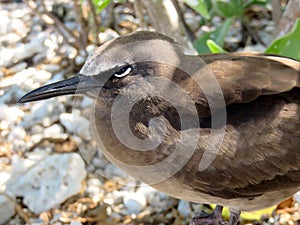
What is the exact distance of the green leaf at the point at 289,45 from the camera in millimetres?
3615

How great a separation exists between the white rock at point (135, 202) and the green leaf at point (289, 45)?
43.9 inches

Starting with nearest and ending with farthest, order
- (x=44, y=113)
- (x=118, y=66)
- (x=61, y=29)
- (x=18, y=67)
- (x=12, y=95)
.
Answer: (x=118, y=66)
(x=44, y=113)
(x=12, y=95)
(x=18, y=67)
(x=61, y=29)

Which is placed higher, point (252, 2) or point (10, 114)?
point (10, 114)

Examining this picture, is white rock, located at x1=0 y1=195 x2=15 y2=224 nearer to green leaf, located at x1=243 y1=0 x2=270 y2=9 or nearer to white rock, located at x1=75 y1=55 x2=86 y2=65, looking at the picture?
white rock, located at x1=75 y1=55 x2=86 y2=65

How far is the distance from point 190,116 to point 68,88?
1.78ft

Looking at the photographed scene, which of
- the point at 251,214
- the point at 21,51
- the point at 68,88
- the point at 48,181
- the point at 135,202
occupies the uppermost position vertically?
the point at 68,88

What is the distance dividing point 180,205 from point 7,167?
41.3 inches

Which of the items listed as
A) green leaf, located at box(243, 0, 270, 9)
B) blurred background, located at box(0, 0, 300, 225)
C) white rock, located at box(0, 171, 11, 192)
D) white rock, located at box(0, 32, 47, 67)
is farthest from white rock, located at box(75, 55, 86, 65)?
green leaf, located at box(243, 0, 270, 9)

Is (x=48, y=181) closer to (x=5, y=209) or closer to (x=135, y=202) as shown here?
(x=5, y=209)

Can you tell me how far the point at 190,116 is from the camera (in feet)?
9.37

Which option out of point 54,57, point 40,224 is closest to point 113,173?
point 40,224

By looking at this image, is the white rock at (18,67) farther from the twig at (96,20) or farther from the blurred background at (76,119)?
the twig at (96,20)

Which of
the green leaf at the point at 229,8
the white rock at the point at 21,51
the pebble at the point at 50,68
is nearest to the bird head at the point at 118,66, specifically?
the green leaf at the point at 229,8

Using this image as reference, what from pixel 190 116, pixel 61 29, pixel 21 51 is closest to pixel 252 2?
pixel 61 29
